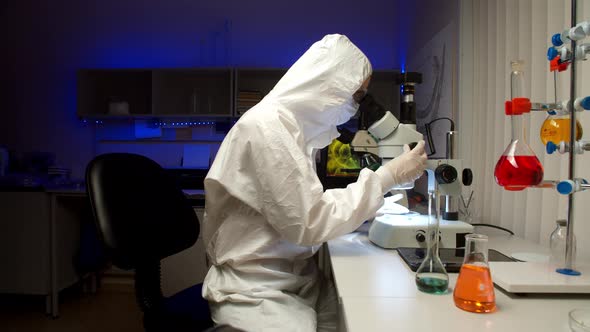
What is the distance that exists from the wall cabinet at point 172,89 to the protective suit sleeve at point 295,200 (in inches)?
86.3

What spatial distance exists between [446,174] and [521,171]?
286mm

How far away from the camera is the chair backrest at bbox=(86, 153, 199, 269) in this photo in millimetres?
988

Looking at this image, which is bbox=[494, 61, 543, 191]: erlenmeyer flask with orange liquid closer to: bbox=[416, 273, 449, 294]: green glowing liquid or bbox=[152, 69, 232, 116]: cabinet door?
bbox=[416, 273, 449, 294]: green glowing liquid

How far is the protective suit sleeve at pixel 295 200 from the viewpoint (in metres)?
0.94

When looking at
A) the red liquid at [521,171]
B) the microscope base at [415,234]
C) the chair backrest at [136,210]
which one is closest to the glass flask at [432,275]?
the red liquid at [521,171]

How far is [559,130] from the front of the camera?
88 cm

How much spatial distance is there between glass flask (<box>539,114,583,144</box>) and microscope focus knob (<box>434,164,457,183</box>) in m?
0.26

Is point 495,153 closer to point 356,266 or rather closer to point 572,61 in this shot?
point 572,61

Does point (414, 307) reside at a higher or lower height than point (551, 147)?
lower

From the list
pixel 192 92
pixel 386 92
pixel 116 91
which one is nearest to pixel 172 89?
pixel 192 92

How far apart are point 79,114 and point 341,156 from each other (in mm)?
2232

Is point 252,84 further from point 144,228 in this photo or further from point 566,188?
point 566,188

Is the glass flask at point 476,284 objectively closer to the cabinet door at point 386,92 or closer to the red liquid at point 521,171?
the red liquid at point 521,171

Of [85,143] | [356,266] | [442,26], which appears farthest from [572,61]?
[85,143]
